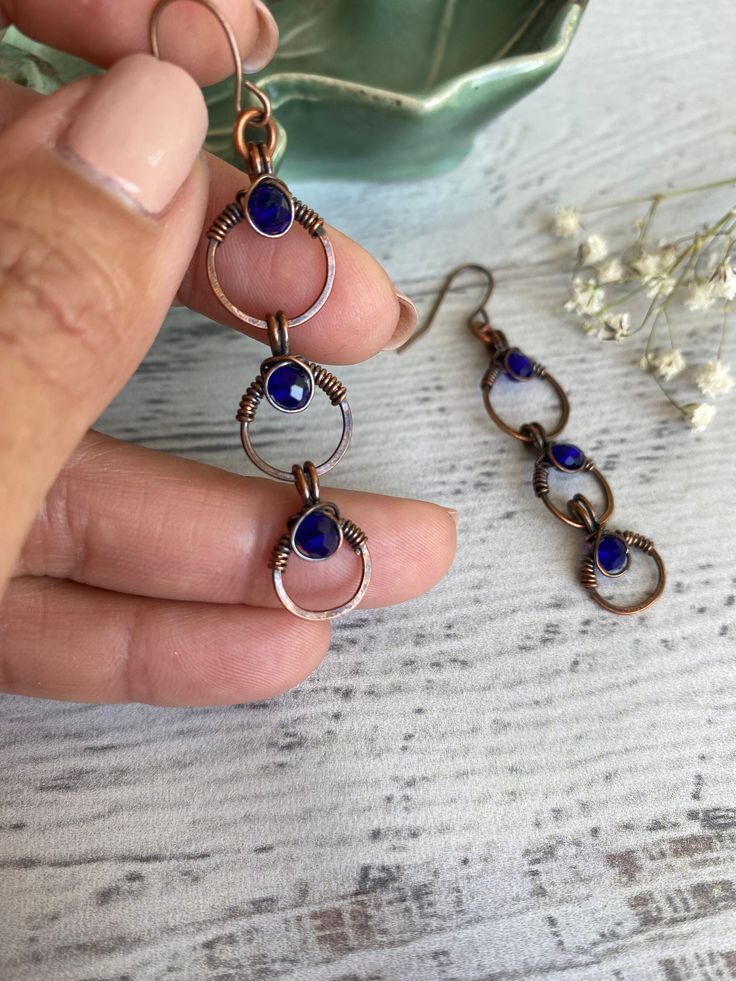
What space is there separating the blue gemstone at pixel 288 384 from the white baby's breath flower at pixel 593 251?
490 mm

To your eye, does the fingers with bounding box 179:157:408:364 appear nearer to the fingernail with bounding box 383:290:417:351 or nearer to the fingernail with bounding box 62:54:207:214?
the fingernail with bounding box 383:290:417:351

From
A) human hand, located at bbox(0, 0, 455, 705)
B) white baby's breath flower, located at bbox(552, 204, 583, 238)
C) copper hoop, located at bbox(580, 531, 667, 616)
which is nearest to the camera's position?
human hand, located at bbox(0, 0, 455, 705)

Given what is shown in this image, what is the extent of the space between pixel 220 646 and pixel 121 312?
34 cm

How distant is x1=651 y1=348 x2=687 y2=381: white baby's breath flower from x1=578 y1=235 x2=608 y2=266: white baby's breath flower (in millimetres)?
161

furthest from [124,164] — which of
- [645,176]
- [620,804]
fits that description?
[645,176]

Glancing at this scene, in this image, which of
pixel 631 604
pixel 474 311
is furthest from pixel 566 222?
pixel 631 604

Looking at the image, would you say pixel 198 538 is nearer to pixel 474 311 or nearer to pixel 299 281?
pixel 299 281

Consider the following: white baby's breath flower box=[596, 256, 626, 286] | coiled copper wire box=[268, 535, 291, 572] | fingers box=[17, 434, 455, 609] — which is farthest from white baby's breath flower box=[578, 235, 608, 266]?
coiled copper wire box=[268, 535, 291, 572]

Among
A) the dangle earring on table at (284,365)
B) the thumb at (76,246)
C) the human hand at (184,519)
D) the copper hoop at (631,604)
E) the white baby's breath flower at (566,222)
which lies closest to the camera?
the thumb at (76,246)

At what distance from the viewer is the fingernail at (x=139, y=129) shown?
0.59m

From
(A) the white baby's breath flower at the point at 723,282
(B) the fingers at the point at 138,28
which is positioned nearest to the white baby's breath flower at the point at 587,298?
(A) the white baby's breath flower at the point at 723,282

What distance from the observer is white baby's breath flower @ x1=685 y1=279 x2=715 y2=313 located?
1.05 meters

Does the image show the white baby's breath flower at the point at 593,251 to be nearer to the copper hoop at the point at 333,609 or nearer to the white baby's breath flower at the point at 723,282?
the white baby's breath flower at the point at 723,282

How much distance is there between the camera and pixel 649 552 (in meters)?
0.95
